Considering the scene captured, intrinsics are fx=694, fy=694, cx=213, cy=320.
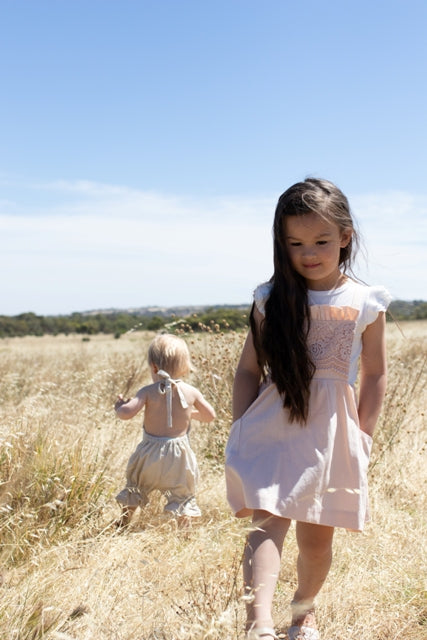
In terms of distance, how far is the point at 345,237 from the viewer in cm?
240

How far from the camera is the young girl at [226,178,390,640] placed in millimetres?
2143

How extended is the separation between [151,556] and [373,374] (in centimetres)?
139

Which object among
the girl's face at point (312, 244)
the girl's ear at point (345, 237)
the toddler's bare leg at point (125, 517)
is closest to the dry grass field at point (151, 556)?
the toddler's bare leg at point (125, 517)

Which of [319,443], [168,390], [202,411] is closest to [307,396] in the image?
[319,443]

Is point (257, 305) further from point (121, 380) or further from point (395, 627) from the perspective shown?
point (121, 380)

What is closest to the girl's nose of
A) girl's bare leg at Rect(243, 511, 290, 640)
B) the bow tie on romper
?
girl's bare leg at Rect(243, 511, 290, 640)

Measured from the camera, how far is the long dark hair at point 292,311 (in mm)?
2193

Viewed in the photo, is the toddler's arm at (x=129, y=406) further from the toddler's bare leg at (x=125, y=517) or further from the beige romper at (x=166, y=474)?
the toddler's bare leg at (x=125, y=517)

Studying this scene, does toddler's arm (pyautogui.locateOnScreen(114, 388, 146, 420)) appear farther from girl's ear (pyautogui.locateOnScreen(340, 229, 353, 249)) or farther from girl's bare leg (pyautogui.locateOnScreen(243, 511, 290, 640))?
girl's ear (pyautogui.locateOnScreen(340, 229, 353, 249))

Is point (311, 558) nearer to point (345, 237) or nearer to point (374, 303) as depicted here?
point (374, 303)

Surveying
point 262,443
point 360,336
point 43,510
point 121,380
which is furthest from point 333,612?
point 121,380

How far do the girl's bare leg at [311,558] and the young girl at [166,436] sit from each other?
1236mm

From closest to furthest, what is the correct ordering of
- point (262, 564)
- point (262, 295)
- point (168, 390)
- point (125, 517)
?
1. point (262, 564)
2. point (262, 295)
3. point (125, 517)
4. point (168, 390)

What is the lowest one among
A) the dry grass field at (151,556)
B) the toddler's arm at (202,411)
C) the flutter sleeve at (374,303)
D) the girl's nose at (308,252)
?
the dry grass field at (151,556)
